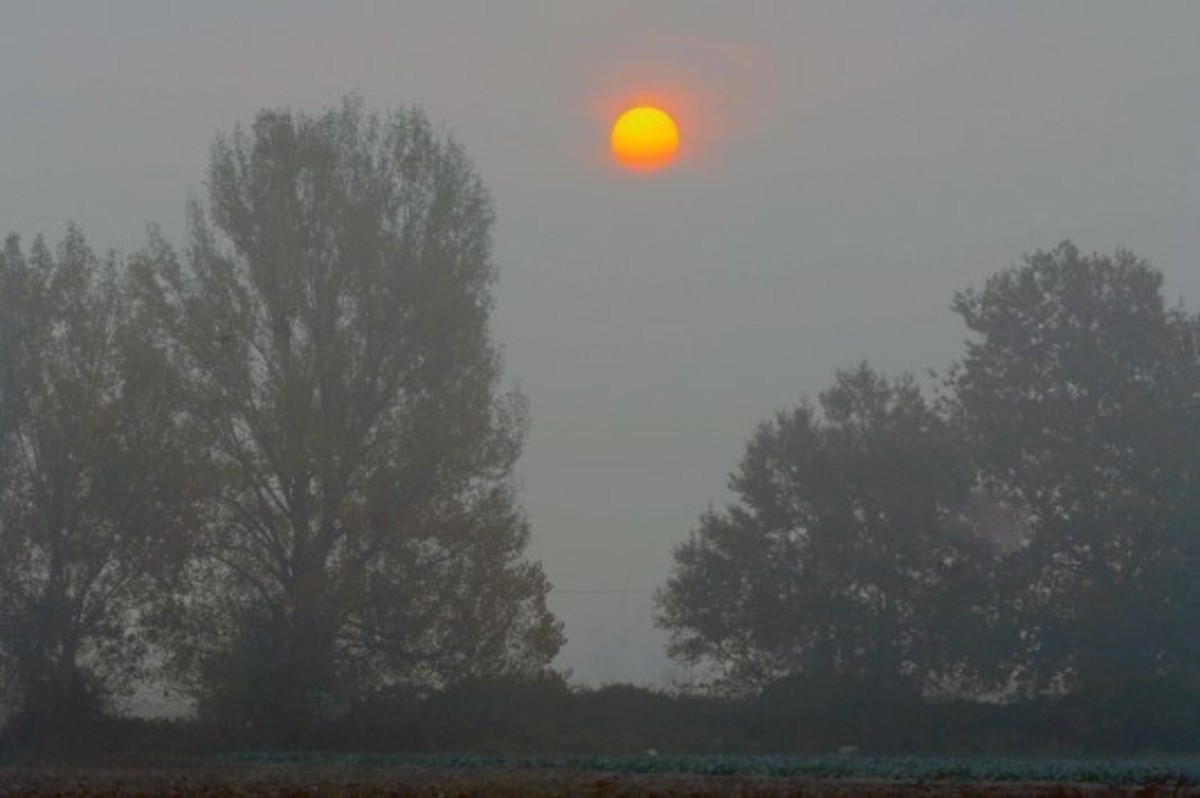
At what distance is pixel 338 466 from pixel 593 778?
19200 millimetres

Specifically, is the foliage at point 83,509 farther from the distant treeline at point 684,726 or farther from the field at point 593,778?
the field at point 593,778

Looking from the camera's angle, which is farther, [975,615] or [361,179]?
[975,615]

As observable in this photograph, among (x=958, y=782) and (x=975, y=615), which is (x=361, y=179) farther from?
(x=958, y=782)

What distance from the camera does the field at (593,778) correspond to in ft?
79.2

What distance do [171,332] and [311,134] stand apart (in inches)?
259

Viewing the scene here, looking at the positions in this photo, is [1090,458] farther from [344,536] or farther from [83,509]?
[83,509]

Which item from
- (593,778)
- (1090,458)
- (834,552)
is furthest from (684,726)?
(593,778)

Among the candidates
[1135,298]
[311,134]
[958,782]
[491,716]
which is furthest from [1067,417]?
[958,782]

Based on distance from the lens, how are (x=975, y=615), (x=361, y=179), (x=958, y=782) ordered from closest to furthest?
(x=958, y=782) → (x=361, y=179) → (x=975, y=615)

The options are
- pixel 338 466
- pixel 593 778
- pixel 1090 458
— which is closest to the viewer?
pixel 593 778

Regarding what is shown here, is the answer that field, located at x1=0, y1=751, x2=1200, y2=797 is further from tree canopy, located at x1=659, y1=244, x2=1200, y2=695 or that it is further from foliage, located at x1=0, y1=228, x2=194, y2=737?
tree canopy, located at x1=659, y1=244, x2=1200, y2=695

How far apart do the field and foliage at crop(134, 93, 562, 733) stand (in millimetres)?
7528

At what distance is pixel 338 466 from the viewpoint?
46.2 metres

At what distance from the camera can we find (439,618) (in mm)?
46281
